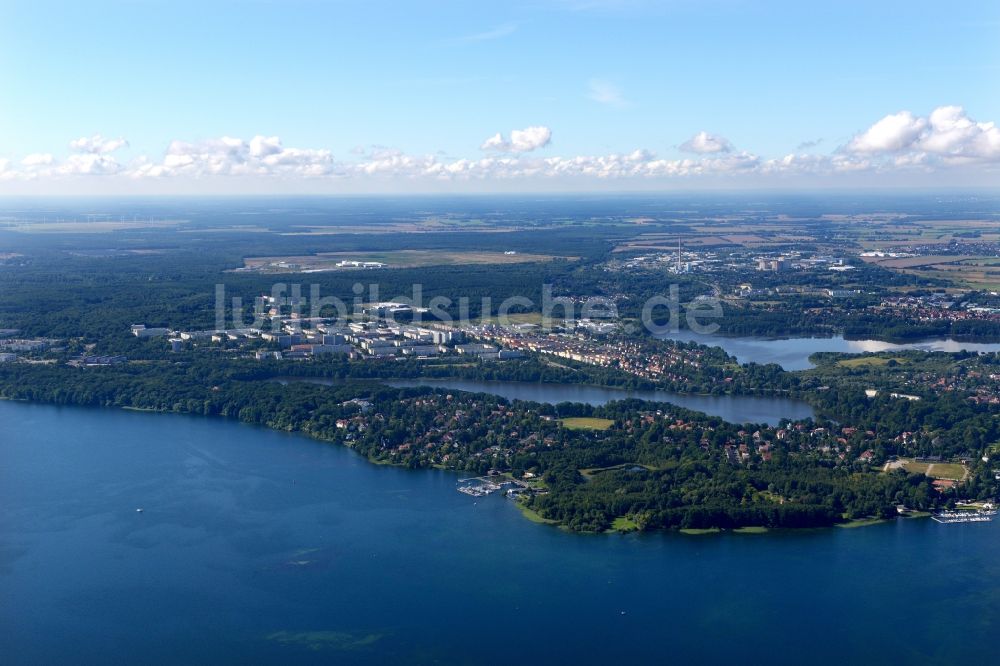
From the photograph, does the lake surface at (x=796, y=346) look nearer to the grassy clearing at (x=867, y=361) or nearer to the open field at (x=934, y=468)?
the grassy clearing at (x=867, y=361)

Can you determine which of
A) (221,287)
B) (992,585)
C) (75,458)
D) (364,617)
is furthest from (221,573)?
(221,287)

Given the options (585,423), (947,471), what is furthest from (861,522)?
(585,423)

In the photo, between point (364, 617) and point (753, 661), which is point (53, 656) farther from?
point (753, 661)

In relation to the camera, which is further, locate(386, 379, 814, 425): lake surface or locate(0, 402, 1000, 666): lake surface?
locate(386, 379, 814, 425): lake surface

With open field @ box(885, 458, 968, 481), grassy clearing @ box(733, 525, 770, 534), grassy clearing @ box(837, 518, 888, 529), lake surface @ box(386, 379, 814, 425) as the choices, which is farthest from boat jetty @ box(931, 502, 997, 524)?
lake surface @ box(386, 379, 814, 425)

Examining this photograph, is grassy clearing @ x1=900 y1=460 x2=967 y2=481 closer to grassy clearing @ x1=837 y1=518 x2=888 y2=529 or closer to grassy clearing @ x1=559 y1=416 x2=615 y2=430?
grassy clearing @ x1=837 y1=518 x2=888 y2=529

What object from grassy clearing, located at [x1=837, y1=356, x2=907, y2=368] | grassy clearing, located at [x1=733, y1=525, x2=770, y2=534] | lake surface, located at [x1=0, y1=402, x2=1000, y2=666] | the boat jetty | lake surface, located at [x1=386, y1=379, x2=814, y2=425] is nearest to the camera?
lake surface, located at [x1=0, y1=402, x2=1000, y2=666]

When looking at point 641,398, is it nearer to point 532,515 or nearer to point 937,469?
point 937,469
